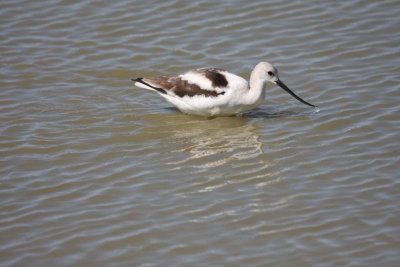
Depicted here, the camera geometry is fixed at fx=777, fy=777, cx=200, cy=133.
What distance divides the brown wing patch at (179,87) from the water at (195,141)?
319mm

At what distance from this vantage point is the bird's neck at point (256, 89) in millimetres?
8672

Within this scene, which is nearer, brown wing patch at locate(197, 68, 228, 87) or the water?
the water

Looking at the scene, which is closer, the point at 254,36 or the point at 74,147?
the point at 74,147

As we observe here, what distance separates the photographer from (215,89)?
862 centimetres

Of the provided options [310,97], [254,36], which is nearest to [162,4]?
[254,36]

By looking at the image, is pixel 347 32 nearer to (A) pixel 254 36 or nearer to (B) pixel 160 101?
(A) pixel 254 36

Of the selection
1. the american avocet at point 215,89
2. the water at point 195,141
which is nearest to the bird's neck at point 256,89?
the american avocet at point 215,89

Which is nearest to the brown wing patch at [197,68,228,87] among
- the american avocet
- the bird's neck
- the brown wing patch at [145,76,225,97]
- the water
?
the american avocet

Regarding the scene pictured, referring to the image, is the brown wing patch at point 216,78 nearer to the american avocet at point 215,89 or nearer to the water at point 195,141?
the american avocet at point 215,89

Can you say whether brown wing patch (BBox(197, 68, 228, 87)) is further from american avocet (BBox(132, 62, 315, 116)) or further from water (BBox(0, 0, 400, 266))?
water (BBox(0, 0, 400, 266))

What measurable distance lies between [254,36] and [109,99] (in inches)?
88.5

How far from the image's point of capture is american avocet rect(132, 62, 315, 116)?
8.62 metres

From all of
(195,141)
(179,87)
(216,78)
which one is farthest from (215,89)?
(195,141)

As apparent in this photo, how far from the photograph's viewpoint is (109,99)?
360 inches
